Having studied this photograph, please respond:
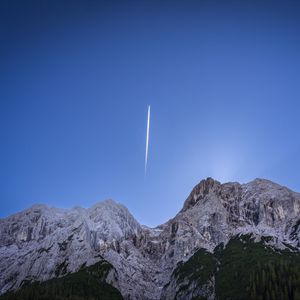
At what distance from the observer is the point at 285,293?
190 meters

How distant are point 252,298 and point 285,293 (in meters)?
16.0

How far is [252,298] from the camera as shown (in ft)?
637
